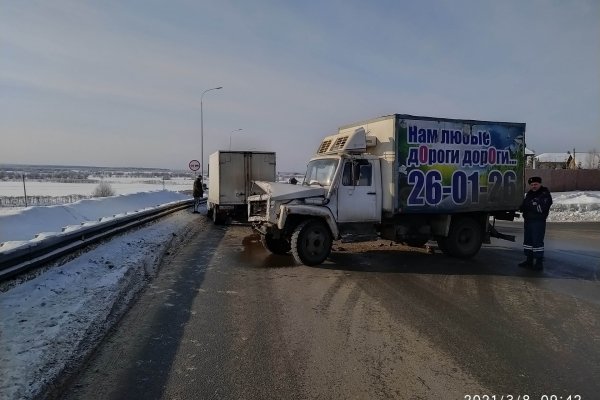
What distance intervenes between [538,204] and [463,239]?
1.98 metres

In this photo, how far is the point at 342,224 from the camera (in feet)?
31.9

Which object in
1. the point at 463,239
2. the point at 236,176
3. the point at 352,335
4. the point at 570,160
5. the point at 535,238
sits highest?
the point at 570,160

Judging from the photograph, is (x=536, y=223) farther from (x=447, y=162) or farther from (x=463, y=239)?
(x=447, y=162)

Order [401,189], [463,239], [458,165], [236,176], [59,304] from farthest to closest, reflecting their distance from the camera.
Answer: [236,176]
[463,239]
[458,165]
[401,189]
[59,304]

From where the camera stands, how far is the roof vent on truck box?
9797 mm

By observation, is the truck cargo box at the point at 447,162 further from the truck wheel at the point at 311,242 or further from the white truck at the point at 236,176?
the white truck at the point at 236,176

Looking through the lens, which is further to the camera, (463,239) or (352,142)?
(463,239)

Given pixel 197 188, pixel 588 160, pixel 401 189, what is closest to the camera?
pixel 401 189

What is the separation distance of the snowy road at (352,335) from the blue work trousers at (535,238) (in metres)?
0.57

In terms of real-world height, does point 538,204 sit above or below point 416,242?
above

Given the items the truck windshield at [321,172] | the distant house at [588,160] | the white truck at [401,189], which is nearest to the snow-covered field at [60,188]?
the truck windshield at [321,172]

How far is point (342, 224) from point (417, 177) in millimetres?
2000

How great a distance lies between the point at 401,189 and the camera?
9703mm

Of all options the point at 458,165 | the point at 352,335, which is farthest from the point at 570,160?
the point at 352,335
